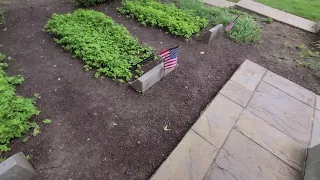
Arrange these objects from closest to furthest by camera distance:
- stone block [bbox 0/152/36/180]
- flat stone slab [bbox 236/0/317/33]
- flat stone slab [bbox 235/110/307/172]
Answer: stone block [bbox 0/152/36/180] → flat stone slab [bbox 235/110/307/172] → flat stone slab [bbox 236/0/317/33]

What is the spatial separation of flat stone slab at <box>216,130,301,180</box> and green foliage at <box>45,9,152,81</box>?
7.12ft

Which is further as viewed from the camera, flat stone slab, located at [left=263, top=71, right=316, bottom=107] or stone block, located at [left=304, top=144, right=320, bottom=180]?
flat stone slab, located at [left=263, top=71, right=316, bottom=107]

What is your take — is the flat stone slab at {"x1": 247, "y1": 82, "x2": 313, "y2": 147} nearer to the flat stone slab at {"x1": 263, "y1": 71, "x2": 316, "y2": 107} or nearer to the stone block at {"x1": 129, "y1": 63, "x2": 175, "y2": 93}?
the flat stone slab at {"x1": 263, "y1": 71, "x2": 316, "y2": 107}

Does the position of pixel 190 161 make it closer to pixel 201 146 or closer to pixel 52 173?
pixel 201 146

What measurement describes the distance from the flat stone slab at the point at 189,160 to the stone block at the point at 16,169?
1.49 metres

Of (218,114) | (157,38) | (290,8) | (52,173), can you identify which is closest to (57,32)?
(157,38)

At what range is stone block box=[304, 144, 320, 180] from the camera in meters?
2.49

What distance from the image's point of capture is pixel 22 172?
2410mm

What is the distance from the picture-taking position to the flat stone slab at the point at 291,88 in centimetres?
395

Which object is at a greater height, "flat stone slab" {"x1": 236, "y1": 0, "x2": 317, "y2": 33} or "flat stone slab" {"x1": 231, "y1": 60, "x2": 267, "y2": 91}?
"flat stone slab" {"x1": 236, "y1": 0, "x2": 317, "y2": 33}

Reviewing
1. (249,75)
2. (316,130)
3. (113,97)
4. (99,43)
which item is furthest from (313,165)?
(99,43)

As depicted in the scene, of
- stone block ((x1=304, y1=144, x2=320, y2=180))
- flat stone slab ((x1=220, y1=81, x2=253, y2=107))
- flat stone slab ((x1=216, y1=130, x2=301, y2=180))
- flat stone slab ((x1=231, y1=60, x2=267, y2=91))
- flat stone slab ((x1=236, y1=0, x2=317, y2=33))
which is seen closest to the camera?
stone block ((x1=304, y1=144, x2=320, y2=180))

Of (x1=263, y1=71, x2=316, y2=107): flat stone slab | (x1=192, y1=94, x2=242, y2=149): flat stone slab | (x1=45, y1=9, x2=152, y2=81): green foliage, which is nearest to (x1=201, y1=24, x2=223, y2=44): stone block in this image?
(x1=45, y1=9, x2=152, y2=81): green foliage

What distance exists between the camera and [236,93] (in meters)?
3.87
